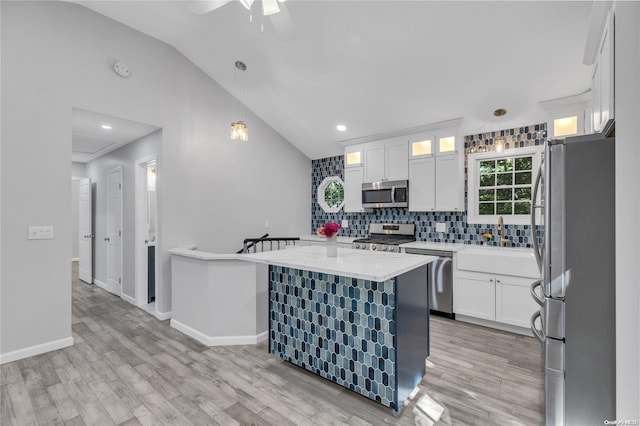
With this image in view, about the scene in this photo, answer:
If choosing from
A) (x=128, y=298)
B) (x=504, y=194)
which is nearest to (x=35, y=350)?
(x=128, y=298)

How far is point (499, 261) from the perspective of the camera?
131 inches

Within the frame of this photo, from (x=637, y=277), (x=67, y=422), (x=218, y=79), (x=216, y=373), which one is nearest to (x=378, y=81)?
(x=218, y=79)

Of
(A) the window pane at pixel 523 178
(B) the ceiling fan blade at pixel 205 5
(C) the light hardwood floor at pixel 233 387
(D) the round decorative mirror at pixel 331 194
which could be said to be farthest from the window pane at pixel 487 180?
(B) the ceiling fan blade at pixel 205 5

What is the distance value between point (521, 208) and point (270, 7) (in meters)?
3.65

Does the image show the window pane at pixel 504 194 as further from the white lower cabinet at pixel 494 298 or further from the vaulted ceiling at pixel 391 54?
the white lower cabinet at pixel 494 298

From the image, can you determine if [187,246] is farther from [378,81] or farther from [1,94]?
[378,81]

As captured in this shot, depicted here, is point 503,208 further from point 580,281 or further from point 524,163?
point 580,281

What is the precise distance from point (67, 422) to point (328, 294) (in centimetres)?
187

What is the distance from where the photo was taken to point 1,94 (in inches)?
105

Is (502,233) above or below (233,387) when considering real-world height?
above

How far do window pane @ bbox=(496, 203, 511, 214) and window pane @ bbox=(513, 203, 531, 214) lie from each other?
67 millimetres

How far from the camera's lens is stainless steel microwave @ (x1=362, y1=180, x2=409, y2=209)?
440 cm

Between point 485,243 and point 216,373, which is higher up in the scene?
point 485,243

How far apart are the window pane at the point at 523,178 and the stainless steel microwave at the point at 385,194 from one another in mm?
1378
